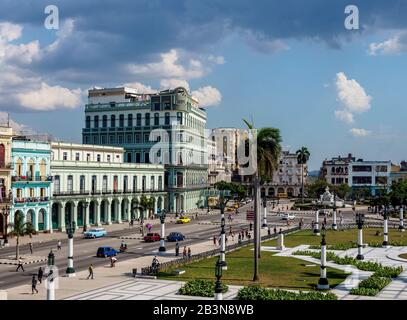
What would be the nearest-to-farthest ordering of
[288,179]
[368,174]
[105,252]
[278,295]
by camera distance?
[278,295], [105,252], [368,174], [288,179]

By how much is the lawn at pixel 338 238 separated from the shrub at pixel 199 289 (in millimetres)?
29479

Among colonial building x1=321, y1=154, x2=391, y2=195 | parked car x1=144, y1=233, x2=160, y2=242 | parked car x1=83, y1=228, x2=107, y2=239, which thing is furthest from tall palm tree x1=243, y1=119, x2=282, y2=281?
colonial building x1=321, y1=154, x2=391, y2=195

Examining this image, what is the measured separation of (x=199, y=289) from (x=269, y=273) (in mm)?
10539

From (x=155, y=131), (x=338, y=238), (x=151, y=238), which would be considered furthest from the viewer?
(x=155, y=131)

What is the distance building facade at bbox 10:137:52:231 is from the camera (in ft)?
242

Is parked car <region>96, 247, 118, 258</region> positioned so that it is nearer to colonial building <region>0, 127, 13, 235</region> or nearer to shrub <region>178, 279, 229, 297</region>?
shrub <region>178, 279, 229, 297</region>

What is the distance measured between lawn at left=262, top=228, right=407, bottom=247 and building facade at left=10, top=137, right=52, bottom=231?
29.6 metres

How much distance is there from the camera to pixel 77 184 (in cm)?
8756

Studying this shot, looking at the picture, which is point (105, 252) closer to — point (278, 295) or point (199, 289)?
point (199, 289)

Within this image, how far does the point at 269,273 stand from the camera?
46594 mm

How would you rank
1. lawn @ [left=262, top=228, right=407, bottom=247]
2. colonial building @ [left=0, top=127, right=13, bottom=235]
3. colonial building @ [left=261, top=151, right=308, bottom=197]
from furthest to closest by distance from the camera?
colonial building @ [left=261, top=151, right=308, bottom=197] → colonial building @ [left=0, top=127, right=13, bottom=235] → lawn @ [left=262, top=228, right=407, bottom=247]

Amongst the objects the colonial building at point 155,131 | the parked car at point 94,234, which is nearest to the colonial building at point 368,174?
the colonial building at point 155,131

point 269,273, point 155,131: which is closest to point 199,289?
point 269,273
